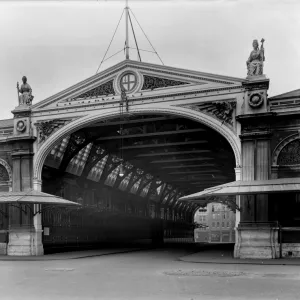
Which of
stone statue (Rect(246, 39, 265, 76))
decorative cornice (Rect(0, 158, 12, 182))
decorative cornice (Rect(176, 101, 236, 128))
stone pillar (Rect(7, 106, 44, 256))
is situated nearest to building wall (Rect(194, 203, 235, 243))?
decorative cornice (Rect(0, 158, 12, 182))

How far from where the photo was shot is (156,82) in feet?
85.4

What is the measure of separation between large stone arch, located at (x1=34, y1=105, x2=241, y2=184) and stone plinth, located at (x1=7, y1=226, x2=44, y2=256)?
2894 millimetres

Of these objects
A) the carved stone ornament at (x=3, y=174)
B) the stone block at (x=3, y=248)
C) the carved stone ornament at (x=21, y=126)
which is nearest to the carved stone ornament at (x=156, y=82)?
the carved stone ornament at (x=21, y=126)

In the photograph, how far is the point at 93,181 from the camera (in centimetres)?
3872

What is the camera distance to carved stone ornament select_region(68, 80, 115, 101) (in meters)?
26.7

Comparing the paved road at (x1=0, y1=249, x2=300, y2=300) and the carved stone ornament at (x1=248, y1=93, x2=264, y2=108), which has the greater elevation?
the carved stone ornament at (x1=248, y1=93, x2=264, y2=108)

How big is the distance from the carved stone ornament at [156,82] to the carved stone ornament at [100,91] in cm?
192

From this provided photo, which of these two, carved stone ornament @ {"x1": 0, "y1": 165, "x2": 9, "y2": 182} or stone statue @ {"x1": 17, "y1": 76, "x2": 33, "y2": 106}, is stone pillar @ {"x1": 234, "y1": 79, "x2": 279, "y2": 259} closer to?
stone statue @ {"x1": 17, "y1": 76, "x2": 33, "y2": 106}

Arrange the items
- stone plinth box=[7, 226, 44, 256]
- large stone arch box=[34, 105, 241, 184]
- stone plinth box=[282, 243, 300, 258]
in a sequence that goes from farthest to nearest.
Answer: stone plinth box=[7, 226, 44, 256] < large stone arch box=[34, 105, 241, 184] < stone plinth box=[282, 243, 300, 258]

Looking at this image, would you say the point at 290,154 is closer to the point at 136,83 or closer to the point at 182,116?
the point at 182,116

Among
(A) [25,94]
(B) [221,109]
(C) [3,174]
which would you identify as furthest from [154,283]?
(A) [25,94]

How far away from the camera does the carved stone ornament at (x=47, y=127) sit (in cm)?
2759

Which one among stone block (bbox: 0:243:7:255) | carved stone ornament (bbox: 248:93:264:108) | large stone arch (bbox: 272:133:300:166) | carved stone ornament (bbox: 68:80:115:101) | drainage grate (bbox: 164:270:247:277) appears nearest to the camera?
drainage grate (bbox: 164:270:247:277)

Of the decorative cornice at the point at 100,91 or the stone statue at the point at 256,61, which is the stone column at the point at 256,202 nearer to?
the stone statue at the point at 256,61
